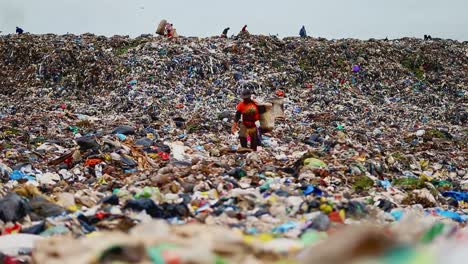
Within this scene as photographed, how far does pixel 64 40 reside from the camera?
66.7 feet

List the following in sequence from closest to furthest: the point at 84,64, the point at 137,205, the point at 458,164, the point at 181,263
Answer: the point at 181,263 → the point at 137,205 → the point at 458,164 → the point at 84,64

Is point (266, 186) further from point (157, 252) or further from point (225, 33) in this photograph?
point (225, 33)

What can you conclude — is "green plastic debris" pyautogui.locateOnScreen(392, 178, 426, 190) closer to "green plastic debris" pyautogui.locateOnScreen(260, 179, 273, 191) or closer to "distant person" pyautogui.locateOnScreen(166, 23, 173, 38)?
"green plastic debris" pyautogui.locateOnScreen(260, 179, 273, 191)

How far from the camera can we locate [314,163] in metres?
7.48

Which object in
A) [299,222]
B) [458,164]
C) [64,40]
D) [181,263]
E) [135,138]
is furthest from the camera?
[64,40]

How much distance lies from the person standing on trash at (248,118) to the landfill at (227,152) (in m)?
0.53

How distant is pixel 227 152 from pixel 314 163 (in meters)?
2.37

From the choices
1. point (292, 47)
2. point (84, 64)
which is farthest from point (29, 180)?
point (292, 47)

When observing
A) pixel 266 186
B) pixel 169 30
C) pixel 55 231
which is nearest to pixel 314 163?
pixel 266 186

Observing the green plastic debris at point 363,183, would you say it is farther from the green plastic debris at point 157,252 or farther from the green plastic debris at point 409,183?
the green plastic debris at point 157,252

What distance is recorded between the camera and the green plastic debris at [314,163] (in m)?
7.41

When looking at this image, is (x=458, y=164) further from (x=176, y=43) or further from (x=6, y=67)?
(x=6, y=67)

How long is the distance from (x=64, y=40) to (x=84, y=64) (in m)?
2.14

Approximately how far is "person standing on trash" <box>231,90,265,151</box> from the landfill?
0.53 meters
